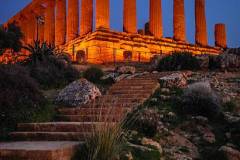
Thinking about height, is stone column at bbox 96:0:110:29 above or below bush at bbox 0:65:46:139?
above

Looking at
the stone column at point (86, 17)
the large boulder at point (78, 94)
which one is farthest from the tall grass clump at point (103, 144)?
the stone column at point (86, 17)

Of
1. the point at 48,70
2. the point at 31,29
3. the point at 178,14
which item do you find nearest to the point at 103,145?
the point at 48,70

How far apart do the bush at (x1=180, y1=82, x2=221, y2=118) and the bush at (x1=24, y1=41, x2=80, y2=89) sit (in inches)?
225

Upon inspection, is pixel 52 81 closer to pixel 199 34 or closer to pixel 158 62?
pixel 158 62

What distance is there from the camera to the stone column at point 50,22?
140 feet

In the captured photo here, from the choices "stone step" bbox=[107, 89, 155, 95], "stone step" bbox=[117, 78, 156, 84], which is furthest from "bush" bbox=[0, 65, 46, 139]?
"stone step" bbox=[117, 78, 156, 84]

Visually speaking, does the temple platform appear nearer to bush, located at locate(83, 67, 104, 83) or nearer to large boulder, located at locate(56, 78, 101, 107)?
bush, located at locate(83, 67, 104, 83)

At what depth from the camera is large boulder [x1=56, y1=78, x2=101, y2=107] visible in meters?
10.8

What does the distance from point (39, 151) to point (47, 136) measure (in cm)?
154

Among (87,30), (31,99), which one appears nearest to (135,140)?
(31,99)

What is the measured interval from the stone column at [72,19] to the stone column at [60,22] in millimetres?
2290

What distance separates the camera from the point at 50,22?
43.2 meters

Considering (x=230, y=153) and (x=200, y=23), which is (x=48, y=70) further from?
(x=200, y=23)

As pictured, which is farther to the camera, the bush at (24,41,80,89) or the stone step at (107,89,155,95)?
the bush at (24,41,80,89)
